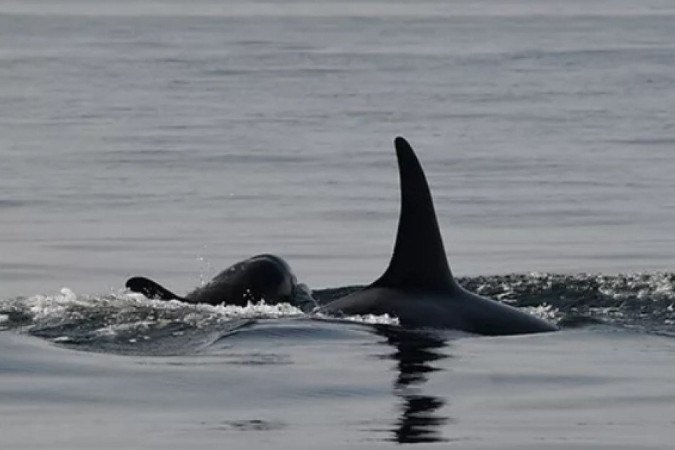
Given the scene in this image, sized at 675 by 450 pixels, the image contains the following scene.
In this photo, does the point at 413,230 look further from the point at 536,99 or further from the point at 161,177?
the point at 536,99

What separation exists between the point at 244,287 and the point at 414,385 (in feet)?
9.15

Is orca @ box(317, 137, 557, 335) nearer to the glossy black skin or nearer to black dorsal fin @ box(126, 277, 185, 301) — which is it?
the glossy black skin

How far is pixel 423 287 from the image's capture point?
38.8 ft

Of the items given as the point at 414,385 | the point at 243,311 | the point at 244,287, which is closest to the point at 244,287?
the point at 244,287

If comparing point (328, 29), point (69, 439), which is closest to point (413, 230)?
point (69, 439)

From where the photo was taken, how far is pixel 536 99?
111 ft

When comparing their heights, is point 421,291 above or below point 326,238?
below

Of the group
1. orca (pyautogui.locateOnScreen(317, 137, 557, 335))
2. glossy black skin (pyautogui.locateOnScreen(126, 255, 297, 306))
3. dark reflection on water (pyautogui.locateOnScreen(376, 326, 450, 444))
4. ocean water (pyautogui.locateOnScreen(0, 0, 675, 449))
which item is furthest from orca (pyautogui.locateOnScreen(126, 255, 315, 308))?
Result: dark reflection on water (pyautogui.locateOnScreen(376, 326, 450, 444))

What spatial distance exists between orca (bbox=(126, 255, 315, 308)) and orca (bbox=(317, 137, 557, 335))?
678 mm

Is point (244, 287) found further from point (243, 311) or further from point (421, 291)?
point (421, 291)

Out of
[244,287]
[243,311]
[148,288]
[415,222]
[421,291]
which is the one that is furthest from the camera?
[244,287]

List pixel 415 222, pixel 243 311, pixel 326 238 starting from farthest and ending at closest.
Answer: pixel 326 238
pixel 243 311
pixel 415 222

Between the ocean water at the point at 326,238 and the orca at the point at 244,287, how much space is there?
0.15 metres

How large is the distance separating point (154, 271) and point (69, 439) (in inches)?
283
